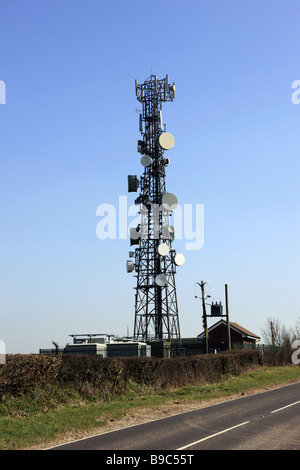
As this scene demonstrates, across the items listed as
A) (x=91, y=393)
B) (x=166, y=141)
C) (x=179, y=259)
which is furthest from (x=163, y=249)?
(x=91, y=393)

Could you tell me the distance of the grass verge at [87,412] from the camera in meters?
14.6

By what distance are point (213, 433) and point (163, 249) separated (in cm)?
4035

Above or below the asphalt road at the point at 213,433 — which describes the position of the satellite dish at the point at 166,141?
above

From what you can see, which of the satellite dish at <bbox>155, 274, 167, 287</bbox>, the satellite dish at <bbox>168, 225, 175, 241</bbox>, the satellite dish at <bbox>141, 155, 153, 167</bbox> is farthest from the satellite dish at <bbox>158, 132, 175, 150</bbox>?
the satellite dish at <bbox>155, 274, 167, 287</bbox>

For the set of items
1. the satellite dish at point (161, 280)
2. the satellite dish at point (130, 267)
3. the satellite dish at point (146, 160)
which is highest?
the satellite dish at point (146, 160)

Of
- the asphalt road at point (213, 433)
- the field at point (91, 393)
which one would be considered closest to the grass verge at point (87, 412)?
the field at point (91, 393)

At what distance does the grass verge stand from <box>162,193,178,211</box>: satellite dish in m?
25.6

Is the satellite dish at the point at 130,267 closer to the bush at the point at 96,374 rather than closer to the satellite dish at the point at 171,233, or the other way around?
the satellite dish at the point at 171,233

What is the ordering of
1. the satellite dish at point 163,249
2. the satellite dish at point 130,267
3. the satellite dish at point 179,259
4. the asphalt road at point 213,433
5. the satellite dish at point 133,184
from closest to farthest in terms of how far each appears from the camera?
1. the asphalt road at point 213,433
2. the satellite dish at point 163,249
3. the satellite dish at point 179,259
4. the satellite dish at point 130,267
5. the satellite dish at point 133,184

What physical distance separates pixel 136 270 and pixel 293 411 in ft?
126

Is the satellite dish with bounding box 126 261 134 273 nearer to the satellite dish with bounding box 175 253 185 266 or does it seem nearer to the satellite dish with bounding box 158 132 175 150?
the satellite dish with bounding box 175 253 185 266

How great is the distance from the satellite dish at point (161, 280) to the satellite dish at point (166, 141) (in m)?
13.5

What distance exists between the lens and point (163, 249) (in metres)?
54.8

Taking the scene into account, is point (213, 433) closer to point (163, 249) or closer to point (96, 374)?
point (96, 374)
